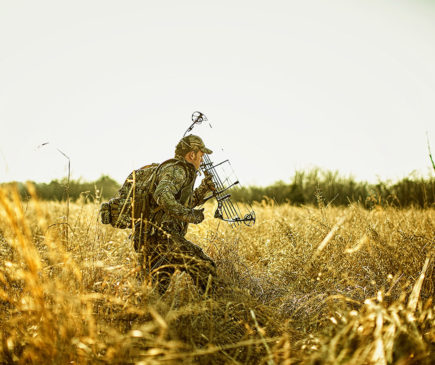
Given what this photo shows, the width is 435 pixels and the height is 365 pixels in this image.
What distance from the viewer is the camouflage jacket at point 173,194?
2.62 meters

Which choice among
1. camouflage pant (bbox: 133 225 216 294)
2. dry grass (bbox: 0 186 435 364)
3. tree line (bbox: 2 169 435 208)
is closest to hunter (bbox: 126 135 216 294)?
camouflage pant (bbox: 133 225 216 294)

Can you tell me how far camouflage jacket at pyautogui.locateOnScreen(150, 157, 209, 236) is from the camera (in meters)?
2.62

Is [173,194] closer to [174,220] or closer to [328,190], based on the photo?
[174,220]

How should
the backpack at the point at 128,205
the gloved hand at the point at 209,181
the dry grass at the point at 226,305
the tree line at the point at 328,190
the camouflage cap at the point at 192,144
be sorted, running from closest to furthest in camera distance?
the dry grass at the point at 226,305, the backpack at the point at 128,205, the camouflage cap at the point at 192,144, the gloved hand at the point at 209,181, the tree line at the point at 328,190

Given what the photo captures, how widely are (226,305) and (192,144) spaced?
1.70 meters

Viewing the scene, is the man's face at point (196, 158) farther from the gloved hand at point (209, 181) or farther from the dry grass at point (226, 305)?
the dry grass at point (226, 305)

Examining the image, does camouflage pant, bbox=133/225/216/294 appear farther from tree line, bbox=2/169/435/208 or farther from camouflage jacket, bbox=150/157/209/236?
tree line, bbox=2/169/435/208

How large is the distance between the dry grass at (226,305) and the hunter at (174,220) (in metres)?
0.20

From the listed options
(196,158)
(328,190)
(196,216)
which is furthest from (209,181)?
(328,190)

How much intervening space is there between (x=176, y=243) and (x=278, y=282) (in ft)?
4.53

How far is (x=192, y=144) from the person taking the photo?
3102mm

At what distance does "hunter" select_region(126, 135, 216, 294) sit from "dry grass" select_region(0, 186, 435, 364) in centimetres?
20

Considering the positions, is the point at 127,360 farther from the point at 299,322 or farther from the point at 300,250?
the point at 300,250

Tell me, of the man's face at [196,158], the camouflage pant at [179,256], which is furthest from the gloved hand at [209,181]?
the camouflage pant at [179,256]
